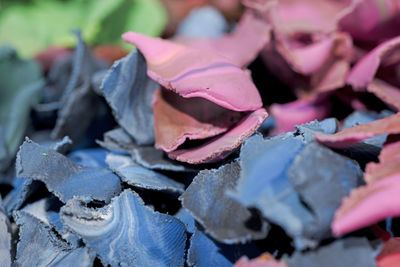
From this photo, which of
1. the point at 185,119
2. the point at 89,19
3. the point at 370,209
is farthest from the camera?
the point at 89,19

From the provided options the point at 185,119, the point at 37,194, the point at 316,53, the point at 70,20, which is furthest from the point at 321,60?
the point at 70,20

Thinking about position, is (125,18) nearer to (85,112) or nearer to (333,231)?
(85,112)

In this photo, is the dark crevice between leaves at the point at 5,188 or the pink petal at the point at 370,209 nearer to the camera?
the pink petal at the point at 370,209

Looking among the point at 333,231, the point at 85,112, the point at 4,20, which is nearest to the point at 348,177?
the point at 333,231

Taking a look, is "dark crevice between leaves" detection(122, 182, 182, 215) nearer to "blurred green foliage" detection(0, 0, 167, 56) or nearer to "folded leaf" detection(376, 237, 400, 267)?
"folded leaf" detection(376, 237, 400, 267)

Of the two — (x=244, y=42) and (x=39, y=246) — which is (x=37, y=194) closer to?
(x=39, y=246)

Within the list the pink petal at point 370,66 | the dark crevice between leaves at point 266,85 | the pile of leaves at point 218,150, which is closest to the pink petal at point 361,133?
the pile of leaves at point 218,150

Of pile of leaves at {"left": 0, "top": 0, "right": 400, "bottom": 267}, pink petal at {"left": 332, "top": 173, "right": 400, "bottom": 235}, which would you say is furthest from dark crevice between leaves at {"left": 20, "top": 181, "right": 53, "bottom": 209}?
pink petal at {"left": 332, "top": 173, "right": 400, "bottom": 235}

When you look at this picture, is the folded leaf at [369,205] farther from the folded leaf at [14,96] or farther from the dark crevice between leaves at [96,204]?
the folded leaf at [14,96]
